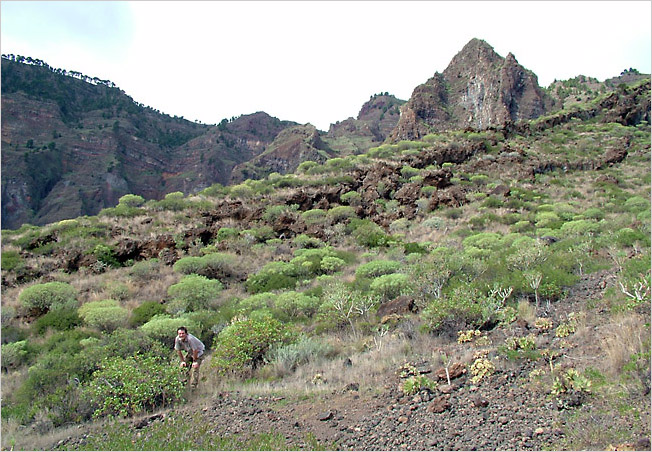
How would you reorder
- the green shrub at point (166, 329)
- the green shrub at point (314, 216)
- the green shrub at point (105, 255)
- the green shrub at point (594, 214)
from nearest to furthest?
1. the green shrub at point (166, 329)
2. the green shrub at point (105, 255)
3. the green shrub at point (594, 214)
4. the green shrub at point (314, 216)

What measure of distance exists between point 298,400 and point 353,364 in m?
1.17

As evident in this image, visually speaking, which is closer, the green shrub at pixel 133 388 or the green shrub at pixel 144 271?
the green shrub at pixel 133 388

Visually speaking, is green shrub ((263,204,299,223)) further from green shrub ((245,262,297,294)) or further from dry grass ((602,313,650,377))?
dry grass ((602,313,650,377))

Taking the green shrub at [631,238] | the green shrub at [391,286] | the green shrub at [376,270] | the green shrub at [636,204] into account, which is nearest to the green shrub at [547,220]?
the green shrub at [636,204]

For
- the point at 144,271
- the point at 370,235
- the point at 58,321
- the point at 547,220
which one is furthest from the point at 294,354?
the point at 547,220

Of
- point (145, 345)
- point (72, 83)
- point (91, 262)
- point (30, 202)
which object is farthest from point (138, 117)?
point (145, 345)

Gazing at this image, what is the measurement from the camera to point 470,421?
12.5 ft

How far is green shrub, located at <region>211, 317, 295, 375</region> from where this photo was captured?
596 cm

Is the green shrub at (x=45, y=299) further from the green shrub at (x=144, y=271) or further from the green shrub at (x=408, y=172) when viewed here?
the green shrub at (x=408, y=172)

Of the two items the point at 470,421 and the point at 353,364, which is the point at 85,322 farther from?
the point at 470,421

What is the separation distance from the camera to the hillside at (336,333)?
3898 millimetres

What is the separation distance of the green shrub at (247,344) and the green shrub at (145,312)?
150 inches

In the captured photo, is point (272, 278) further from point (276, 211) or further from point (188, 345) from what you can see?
point (276, 211)

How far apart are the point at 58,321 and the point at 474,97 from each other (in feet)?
176
